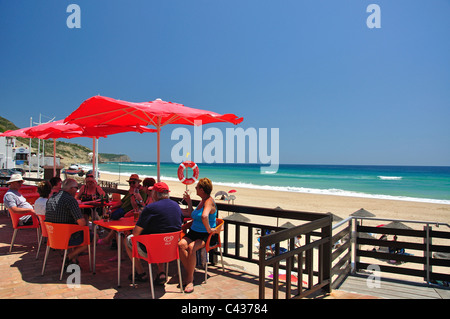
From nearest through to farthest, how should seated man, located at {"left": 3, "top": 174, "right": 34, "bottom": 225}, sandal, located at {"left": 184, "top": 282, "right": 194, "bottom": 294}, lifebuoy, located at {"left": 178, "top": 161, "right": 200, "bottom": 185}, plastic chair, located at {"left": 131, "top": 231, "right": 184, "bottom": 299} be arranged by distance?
plastic chair, located at {"left": 131, "top": 231, "right": 184, "bottom": 299}, sandal, located at {"left": 184, "top": 282, "right": 194, "bottom": 294}, seated man, located at {"left": 3, "top": 174, "right": 34, "bottom": 225}, lifebuoy, located at {"left": 178, "top": 161, "right": 200, "bottom": 185}

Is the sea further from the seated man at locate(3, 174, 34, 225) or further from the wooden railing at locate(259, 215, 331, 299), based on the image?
the seated man at locate(3, 174, 34, 225)

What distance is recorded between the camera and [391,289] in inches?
158

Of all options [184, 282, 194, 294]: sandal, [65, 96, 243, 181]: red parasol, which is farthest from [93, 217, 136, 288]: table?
[65, 96, 243, 181]: red parasol

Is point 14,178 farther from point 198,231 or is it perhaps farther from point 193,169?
point 198,231

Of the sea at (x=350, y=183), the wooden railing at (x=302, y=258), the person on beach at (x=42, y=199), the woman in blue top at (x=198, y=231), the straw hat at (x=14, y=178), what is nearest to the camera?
the wooden railing at (x=302, y=258)

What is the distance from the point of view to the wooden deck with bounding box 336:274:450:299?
369 centimetres

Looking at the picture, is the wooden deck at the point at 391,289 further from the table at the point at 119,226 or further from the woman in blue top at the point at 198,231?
the table at the point at 119,226

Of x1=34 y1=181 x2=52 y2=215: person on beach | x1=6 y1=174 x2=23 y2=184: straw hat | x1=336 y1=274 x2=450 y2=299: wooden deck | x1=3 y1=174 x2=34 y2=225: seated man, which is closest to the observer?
x1=336 y1=274 x2=450 y2=299: wooden deck

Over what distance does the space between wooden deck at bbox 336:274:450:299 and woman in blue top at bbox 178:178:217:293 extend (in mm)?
1866

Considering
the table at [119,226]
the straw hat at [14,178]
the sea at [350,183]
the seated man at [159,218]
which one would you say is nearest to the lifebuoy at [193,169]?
the table at [119,226]

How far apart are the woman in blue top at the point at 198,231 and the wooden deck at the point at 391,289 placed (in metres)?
1.87

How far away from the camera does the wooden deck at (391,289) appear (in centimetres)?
369
